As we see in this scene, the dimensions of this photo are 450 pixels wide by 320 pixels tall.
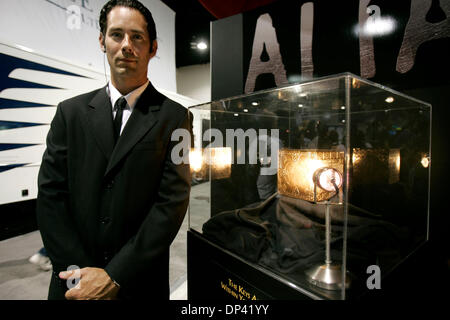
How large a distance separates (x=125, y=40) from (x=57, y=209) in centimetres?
70

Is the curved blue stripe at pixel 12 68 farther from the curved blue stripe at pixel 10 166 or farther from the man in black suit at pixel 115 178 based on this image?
the man in black suit at pixel 115 178

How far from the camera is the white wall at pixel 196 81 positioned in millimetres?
7312

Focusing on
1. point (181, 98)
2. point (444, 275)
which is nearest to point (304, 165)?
point (444, 275)

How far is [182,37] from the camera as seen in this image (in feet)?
16.9

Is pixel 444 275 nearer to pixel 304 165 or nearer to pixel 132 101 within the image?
pixel 304 165

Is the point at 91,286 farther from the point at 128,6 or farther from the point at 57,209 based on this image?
the point at 128,6

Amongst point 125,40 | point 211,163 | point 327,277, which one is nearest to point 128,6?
point 125,40

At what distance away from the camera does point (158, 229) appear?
92 centimetres

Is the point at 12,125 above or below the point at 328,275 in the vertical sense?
above

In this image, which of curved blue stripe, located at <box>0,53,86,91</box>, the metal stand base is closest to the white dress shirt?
the metal stand base

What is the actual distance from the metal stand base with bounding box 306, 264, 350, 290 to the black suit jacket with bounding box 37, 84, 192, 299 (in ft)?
1.99

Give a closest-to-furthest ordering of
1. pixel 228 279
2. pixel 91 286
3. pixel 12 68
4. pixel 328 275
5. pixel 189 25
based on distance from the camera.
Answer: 1. pixel 91 286
2. pixel 328 275
3. pixel 228 279
4. pixel 12 68
5. pixel 189 25

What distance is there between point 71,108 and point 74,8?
2.66m

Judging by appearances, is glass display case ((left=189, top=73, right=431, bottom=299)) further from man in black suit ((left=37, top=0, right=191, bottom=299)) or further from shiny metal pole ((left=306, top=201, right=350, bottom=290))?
man in black suit ((left=37, top=0, right=191, bottom=299))
